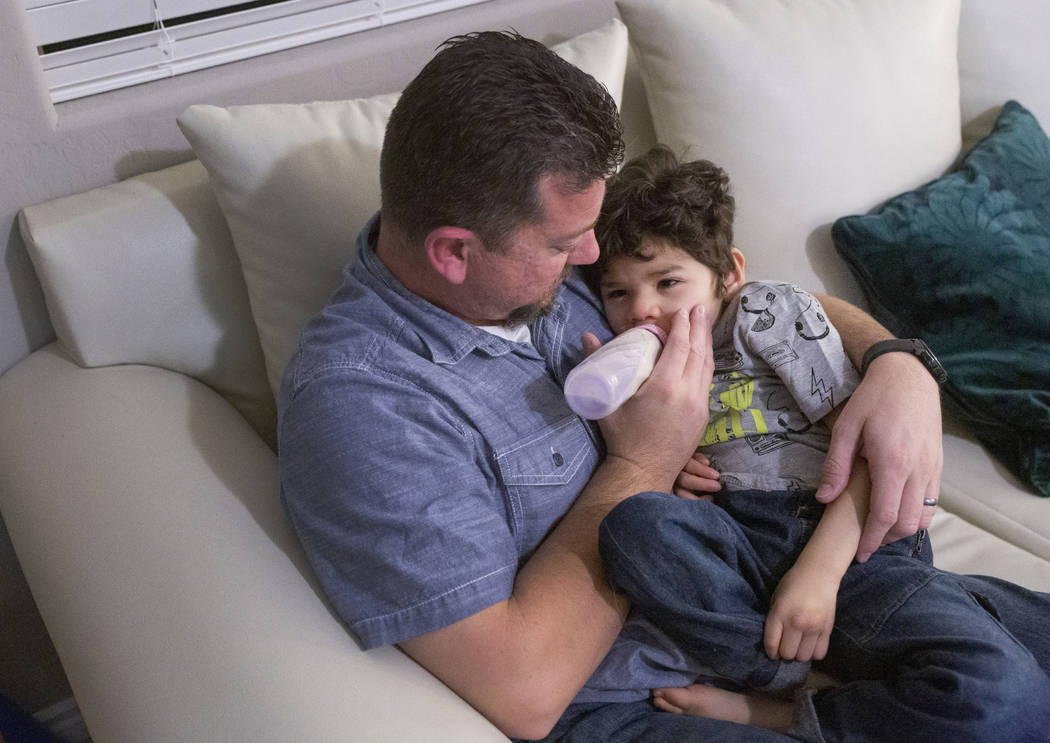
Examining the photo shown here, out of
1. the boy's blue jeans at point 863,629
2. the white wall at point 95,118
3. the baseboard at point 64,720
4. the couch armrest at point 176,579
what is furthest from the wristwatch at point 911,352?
the baseboard at point 64,720

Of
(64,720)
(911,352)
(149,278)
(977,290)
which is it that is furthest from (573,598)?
(64,720)

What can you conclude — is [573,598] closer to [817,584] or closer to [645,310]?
[817,584]

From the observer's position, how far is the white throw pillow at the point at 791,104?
5.12 ft

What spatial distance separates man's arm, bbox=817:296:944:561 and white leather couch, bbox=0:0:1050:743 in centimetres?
28

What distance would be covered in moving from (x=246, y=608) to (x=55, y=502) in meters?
0.37

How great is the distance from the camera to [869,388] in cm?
120

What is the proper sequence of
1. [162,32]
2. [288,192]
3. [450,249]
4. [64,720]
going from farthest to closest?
[64,720]
[162,32]
[288,192]
[450,249]

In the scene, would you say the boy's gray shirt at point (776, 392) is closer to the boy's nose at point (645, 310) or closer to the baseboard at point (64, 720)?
the boy's nose at point (645, 310)

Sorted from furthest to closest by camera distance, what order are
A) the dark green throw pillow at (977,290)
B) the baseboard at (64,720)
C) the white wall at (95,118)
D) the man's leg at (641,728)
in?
the baseboard at (64,720), the dark green throw pillow at (977,290), the white wall at (95,118), the man's leg at (641,728)

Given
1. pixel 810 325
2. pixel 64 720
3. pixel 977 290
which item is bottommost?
pixel 64 720

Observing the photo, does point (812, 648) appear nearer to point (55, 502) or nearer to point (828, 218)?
point (828, 218)

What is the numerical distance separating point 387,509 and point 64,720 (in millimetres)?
1225

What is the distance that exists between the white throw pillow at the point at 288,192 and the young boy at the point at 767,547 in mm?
362

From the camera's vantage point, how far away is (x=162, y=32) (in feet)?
4.87
